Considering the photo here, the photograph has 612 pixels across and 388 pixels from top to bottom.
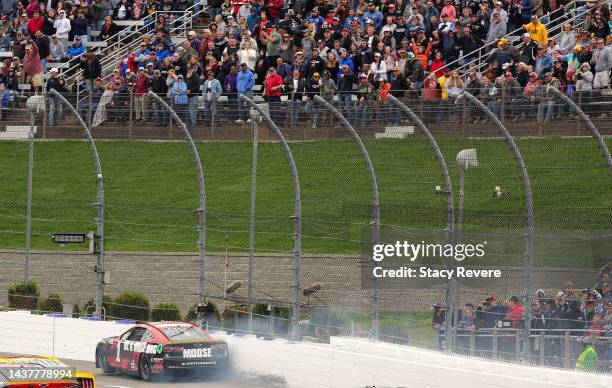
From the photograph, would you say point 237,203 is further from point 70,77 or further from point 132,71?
point 70,77

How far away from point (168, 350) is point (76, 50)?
1983 centimetres

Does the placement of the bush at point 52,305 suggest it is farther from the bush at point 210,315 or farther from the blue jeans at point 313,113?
the blue jeans at point 313,113

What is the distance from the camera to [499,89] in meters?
20.5

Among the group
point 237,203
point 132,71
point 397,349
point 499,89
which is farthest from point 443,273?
point 132,71

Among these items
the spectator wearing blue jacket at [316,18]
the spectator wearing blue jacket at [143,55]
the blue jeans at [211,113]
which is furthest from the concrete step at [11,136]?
the spectator wearing blue jacket at [316,18]

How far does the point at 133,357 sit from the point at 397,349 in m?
4.72


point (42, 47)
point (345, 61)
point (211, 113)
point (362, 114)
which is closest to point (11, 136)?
point (211, 113)

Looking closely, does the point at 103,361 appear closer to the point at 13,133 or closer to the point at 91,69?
the point at 13,133

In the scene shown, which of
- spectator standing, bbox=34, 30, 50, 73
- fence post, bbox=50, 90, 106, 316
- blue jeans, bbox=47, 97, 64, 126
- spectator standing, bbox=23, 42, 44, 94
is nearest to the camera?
fence post, bbox=50, 90, 106, 316

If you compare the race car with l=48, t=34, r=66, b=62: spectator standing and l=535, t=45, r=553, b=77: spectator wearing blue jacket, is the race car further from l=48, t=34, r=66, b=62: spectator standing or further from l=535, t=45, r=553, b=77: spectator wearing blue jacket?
l=48, t=34, r=66, b=62: spectator standing

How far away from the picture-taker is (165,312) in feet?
74.5

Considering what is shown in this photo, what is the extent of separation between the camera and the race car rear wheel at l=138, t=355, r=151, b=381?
65.1 ft

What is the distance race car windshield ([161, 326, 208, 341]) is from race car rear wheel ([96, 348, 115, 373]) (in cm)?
160

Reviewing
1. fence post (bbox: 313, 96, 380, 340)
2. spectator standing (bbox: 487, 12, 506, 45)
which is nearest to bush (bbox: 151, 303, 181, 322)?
fence post (bbox: 313, 96, 380, 340)
